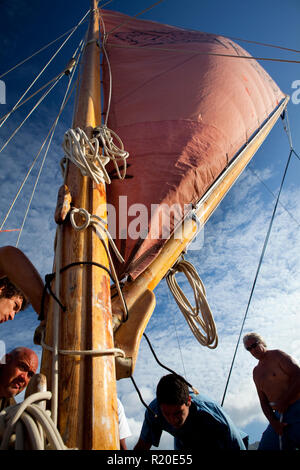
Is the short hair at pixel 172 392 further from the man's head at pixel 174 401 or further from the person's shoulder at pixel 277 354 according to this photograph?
the person's shoulder at pixel 277 354

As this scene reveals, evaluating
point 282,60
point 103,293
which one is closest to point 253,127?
point 282,60

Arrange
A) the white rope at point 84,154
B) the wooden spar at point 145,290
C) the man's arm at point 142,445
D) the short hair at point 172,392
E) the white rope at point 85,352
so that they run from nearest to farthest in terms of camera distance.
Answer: the white rope at point 85,352 → the wooden spar at point 145,290 → the white rope at point 84,154 → the short hair at point 172,392 → the man's arm at point 142,445

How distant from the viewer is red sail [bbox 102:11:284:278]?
6.15ft

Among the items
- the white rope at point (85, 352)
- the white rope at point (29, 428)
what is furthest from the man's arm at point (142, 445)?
the white rope at point (29, 428)

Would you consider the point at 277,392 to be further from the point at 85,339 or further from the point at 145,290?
the point at 85,339

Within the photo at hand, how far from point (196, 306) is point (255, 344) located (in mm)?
1075

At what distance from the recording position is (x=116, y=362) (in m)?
1.09

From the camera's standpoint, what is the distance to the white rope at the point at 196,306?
1.87 meters

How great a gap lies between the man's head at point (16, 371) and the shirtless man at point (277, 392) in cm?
175

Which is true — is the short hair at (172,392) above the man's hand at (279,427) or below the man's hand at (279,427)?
above

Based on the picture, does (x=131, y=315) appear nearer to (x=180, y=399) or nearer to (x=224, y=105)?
(x=180, y=399)

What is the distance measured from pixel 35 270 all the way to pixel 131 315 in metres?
0.49

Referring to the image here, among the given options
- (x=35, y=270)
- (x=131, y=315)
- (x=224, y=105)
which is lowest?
(x=131, y=315)
